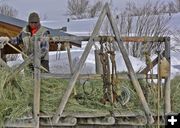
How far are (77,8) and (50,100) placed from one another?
51.6 metres

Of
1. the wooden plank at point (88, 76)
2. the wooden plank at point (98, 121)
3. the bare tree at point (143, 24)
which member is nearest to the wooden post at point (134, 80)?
the wooden plank at point (88, 76)

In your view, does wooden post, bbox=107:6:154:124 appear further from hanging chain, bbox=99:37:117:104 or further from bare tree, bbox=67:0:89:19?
bare tree, bbox=67:0:89:19

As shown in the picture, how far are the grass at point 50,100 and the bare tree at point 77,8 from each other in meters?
47.8

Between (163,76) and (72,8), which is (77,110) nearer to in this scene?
(163,76)

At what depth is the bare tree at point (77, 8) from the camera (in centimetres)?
5538

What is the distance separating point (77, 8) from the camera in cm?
5716

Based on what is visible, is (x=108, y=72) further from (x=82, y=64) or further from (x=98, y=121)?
(x=98, y=121)

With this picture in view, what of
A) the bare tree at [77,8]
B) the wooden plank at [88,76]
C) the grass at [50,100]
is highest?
the bare tree at [77,8]

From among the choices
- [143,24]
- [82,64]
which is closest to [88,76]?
[82,64]

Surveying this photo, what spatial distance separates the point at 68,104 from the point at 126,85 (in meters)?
0.90

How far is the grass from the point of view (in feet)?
18.5

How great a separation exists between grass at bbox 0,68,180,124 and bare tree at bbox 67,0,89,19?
157 ft

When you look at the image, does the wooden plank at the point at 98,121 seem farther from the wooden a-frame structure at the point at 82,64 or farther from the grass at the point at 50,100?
the wooden a-frame structure at the point at 82,64

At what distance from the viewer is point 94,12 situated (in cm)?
4947
